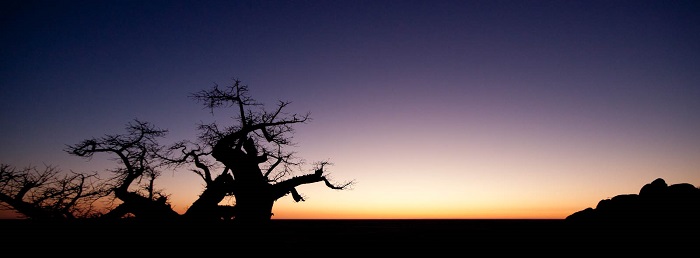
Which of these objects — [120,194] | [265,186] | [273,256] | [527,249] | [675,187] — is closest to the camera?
[273,256]

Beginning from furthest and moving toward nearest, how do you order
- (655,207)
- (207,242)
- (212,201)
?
(655,207), (212,201), (207,242)

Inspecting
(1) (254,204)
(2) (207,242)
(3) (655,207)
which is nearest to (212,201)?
(1) (254,204)

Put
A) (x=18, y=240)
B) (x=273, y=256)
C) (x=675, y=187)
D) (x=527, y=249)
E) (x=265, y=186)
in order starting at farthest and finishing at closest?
(x=675, y=187)
(x=265, y=186)
(x=527, y=249)
(x=273, y=256)
(x=18, y=240)

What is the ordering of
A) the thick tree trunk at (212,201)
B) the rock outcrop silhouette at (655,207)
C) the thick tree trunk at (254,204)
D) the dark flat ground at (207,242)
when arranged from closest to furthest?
the dark flat ground at (207,242) < the thick tree trunk at (212,201) < the thick tree trunk at (254,204) < the rock outcrop silhouette at (655,207)

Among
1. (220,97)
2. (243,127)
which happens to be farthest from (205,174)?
(220,97)

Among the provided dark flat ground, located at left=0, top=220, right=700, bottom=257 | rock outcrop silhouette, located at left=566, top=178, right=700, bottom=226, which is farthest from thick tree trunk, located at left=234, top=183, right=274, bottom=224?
rock outcrop silhouette, located at left=566, top=178, right=700, bottom=226

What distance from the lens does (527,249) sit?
41.0 ft

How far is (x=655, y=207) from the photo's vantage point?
15578 millimetres

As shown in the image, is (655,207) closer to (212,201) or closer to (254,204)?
(254,204)

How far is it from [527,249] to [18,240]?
1742cm

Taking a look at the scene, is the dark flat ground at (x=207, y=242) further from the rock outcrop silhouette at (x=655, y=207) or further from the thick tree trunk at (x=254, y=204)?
the rock outcrop silhouette at (x=655, y=207)

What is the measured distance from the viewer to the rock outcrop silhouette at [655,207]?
47.2 ft

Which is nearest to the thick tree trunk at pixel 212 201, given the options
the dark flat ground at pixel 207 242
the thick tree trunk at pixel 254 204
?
the thick tree trunk at pixel 254 204

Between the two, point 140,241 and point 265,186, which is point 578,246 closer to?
point 265,186
